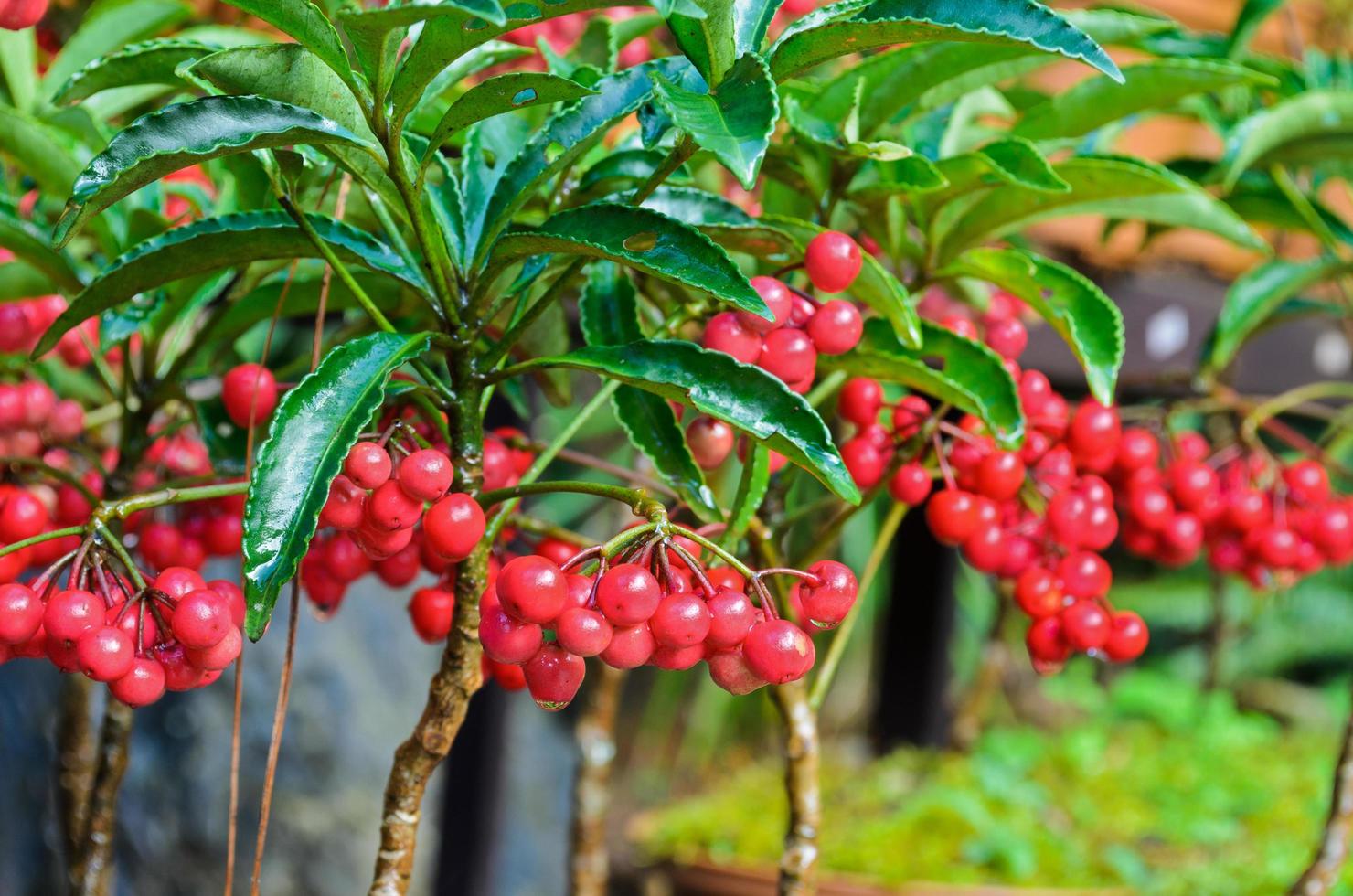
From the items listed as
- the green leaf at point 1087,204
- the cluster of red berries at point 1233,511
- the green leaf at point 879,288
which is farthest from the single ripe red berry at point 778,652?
the cluster of red berries at point 1233,511

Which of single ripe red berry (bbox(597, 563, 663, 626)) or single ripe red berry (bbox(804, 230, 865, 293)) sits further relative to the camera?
single ripe red berry (bbox(804, 230, 865, 293))

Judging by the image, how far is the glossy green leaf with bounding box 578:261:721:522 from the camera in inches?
24.8

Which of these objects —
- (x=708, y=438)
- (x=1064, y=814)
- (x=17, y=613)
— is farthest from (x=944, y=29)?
→ (x=1064, y=814)

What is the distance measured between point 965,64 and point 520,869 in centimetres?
173

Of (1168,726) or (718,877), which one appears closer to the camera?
(718,877)

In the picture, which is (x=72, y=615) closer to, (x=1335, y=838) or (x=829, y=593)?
(x=829, y=593)

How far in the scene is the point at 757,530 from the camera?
0.72 m

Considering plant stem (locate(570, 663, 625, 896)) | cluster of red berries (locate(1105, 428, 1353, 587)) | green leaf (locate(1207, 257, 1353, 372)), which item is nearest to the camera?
cluster of red berries (locate(1105, 428, 1353, 587))

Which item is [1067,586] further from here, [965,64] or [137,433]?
[137,433]

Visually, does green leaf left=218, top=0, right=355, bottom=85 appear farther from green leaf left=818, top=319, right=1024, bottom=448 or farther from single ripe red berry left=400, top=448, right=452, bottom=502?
green leaf left=818, top=319, right=1024, bottom=448

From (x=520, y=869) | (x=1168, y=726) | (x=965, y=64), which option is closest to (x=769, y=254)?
(x=965, y=64)

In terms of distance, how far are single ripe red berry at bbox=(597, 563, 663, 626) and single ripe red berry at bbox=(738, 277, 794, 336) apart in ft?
0.52

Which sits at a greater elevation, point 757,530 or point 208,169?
point 208,169

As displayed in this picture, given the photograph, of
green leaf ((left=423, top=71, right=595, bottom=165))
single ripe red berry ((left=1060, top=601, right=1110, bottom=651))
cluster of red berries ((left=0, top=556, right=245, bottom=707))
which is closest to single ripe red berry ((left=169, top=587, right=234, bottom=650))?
cluster of red berries ((left=0, top=556, right=245, bottom=707))
